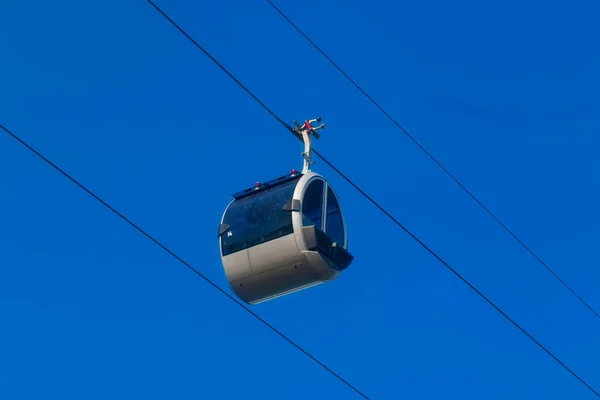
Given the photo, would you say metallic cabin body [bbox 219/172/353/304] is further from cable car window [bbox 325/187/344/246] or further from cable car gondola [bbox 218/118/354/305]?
cable car window [bbox 325/187/344/246]

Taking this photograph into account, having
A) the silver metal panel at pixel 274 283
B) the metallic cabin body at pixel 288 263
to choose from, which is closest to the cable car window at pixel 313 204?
the metallic cabin body at pixel 288 263

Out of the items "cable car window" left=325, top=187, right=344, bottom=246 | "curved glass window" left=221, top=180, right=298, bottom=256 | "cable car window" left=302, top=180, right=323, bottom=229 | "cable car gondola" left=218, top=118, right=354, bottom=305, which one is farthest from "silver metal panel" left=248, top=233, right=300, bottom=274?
"cable car window" left=325, top=187, right=344, bottom=246

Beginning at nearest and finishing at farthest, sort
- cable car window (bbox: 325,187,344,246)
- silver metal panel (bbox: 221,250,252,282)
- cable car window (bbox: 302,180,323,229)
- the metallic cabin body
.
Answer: the metallic cabin body → silver metal panel (bbox: 221,250,252,282) → cable car window (bbox: 302,180,323,229) → cable car window (bbox: 325,187,344,246)

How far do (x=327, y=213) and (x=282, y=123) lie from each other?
2.66 m

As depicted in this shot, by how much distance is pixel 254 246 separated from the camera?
20703 mm

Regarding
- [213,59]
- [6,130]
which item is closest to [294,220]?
[213,59]

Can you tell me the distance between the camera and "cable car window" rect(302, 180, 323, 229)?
20922mm

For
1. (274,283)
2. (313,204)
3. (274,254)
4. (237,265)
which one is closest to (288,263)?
(274,254)

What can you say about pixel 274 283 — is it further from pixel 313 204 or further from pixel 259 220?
pixel 313 204

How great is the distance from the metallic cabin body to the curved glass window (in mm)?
99

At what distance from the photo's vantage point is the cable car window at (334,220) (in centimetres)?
2141

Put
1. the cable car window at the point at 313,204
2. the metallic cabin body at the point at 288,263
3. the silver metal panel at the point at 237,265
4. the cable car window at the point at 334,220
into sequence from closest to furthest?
1. the metallic cabin body at the point at 288,263
2. the silver metal panel at the point at 237,265
3. the cable car window at the point at 313,204
4. the cable car window at the point at 334,220

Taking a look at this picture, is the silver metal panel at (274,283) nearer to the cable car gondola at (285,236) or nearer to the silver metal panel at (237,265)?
the cable car gondola at (285,236)

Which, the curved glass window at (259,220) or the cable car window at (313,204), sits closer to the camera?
the curved glass window at (259,220)
